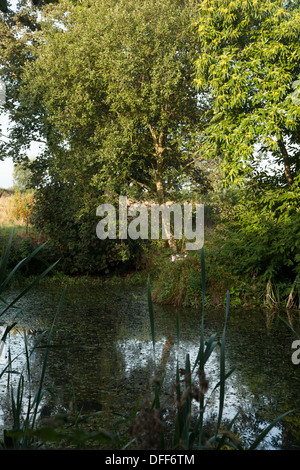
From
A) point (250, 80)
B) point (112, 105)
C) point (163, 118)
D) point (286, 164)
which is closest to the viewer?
point (250, 80)

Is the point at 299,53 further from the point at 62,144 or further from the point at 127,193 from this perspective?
the point at 62,144

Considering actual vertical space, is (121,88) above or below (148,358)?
above

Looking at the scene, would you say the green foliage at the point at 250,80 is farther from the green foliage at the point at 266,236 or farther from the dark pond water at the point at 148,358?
the dark pond water at the point at 148,358

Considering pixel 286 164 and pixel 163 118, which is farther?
pixel 163 118

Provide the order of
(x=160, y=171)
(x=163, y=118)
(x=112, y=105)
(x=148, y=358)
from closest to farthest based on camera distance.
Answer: (x=148, y=358)
(x=112, y=105)
(x=163, y=118)
(x=160, y=171)

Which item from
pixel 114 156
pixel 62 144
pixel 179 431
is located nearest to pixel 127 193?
pixel 114 156

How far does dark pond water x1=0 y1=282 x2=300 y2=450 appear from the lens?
319cm

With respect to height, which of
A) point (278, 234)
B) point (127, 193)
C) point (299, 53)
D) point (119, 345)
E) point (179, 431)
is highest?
point (299, 53)

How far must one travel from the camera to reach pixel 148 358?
4543 mm

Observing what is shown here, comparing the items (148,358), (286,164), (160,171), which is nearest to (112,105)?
(160,171)

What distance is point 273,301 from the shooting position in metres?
7.37

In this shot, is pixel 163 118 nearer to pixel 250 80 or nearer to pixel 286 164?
pixel 250 80

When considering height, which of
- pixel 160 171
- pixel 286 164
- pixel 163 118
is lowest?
pixel 286 164

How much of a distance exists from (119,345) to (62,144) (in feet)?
26.0
